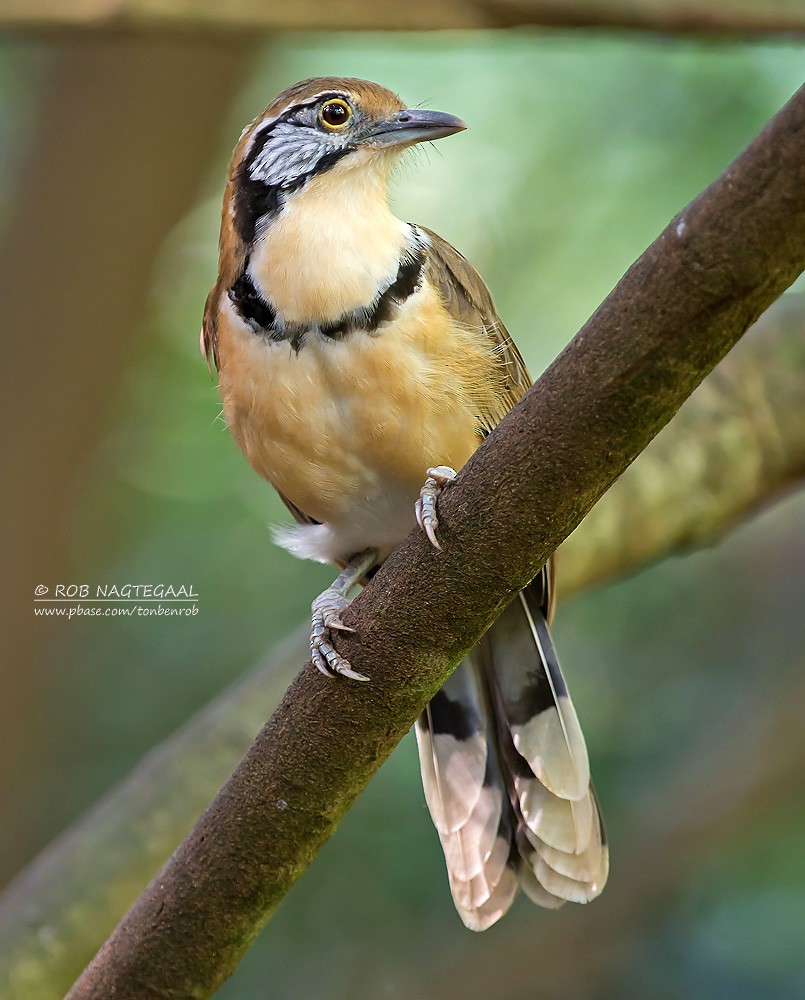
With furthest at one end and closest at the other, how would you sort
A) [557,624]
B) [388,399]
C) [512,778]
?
[557,624] → [512,778] → [388,399]

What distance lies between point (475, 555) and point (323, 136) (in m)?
1.44

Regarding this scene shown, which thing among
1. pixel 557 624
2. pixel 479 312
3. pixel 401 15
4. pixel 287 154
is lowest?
pixel 557 624

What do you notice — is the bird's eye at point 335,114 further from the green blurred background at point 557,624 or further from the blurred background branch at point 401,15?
the green blurred background at point 557,624

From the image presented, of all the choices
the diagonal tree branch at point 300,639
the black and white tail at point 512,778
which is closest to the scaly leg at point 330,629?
the black and white tail at point 512,778

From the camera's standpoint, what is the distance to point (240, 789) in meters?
2.57

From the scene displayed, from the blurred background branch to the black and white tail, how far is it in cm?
181

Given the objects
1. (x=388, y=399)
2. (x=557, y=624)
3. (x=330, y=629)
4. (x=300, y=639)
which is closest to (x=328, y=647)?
(x=330, y=629)

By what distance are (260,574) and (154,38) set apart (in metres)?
2.14

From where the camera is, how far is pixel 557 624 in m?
5.44

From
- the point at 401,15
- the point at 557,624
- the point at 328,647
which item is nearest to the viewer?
the point at 328,647

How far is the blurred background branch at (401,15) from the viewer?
3730 mm

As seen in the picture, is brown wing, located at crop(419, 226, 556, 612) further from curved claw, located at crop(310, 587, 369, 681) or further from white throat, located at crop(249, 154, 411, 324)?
curved claw, located at crop(310, 587, 369, 681)

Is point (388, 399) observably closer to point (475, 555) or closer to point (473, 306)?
point (473, 306)

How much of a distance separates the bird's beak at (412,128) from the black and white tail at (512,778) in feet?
3.85
